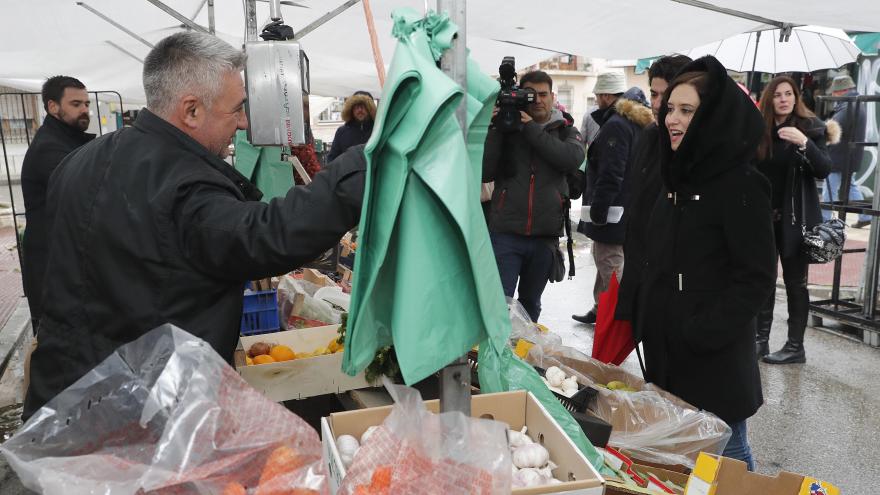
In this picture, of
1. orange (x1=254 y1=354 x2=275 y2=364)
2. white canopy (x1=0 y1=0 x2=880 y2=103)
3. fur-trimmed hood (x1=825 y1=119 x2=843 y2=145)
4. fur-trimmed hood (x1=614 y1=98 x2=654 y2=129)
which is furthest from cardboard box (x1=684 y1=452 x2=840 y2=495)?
fur-trimmed hood (x1=825 y1=119 x2=843 y2=145)

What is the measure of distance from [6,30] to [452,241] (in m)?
5.94

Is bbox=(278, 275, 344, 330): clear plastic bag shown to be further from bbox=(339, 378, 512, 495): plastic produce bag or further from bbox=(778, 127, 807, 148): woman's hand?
bbox=(778, 127, 807, 148): woman's hand

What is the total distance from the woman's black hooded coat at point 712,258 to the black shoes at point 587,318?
3.38 m

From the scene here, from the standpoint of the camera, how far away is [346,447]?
1608 mm

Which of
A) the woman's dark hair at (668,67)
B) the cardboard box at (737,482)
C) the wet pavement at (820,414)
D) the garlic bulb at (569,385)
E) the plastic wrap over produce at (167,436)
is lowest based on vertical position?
the wet pavement at (820,414)

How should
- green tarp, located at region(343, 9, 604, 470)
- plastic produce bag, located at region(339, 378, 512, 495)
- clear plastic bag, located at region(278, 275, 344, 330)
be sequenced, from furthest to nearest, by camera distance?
clear plastic bag, located at region(278, 275, 344, 330) → plastic produce bag, located at region(339, 378, 512, 495) → green tarp, located at region(343, 9, 604, 470)

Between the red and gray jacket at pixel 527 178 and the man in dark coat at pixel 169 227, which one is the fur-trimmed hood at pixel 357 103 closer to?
the red and gray jacket at pixel 527 178

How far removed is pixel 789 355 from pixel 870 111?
24.1 feet

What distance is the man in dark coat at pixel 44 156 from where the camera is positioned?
179 inches

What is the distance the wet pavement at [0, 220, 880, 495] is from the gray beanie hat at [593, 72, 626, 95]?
202 centimetres

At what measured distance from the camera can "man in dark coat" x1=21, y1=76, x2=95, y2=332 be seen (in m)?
4.55

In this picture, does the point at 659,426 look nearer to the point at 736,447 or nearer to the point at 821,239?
the point at 736,447

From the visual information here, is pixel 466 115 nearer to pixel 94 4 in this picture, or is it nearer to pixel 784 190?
pixel 784 190

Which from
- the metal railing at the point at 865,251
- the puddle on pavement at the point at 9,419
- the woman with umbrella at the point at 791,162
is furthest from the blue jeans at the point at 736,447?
the puddle on pavement at the point at 9,419
